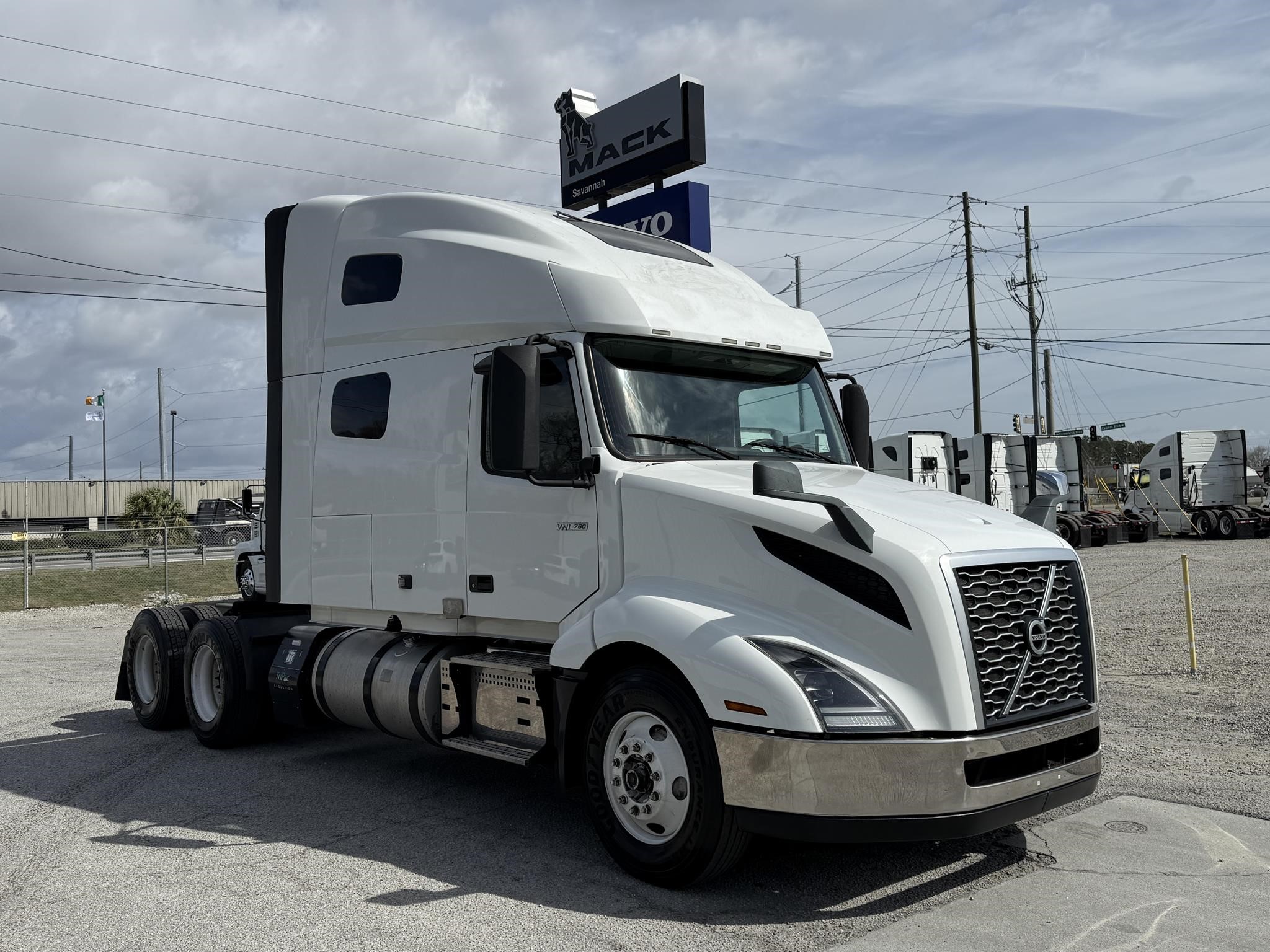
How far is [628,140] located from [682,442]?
9136 mm

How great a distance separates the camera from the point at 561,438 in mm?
5770

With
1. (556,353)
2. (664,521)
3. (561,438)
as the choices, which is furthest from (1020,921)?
(556,353)

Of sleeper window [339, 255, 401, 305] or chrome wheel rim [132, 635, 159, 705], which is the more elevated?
sleeper window [339, 255, 401, 305]

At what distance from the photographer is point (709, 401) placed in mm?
6004

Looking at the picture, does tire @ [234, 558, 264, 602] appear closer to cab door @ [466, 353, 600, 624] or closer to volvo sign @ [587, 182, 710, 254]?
volvo sign @ [587, 182, 710, 254]

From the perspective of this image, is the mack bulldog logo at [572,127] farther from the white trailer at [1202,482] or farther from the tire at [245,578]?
the white trailer at [1202,482]

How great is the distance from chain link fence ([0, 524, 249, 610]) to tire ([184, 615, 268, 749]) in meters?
12.9

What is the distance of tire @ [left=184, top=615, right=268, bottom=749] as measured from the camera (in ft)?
27.1

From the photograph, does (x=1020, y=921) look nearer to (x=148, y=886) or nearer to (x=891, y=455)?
(x=148, y=886)

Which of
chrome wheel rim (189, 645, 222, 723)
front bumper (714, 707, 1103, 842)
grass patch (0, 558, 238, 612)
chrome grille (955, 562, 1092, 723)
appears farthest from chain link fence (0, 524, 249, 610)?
chrome grille (955, 562, 1092, 723)

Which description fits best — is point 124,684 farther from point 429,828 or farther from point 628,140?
point 628,140

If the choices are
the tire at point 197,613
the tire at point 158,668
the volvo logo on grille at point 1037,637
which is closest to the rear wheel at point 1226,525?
the tire at point 197,613

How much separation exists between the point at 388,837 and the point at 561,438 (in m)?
2.39

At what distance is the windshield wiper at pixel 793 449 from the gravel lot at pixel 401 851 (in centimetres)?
212
